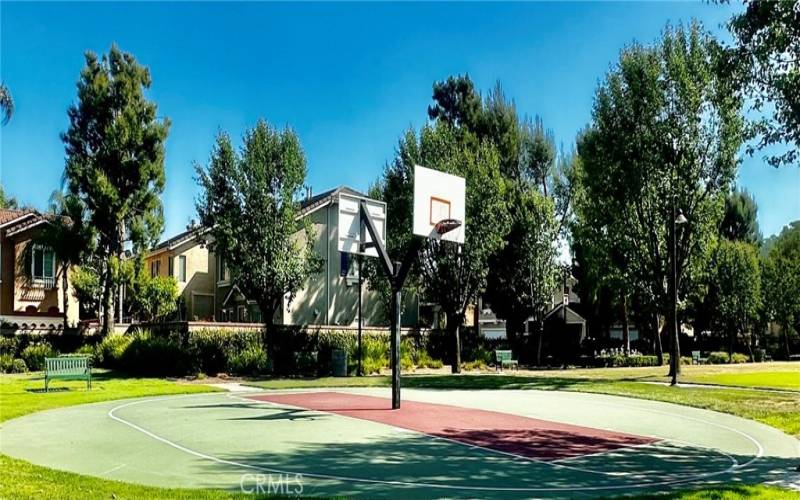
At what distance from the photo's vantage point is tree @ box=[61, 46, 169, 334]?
3091 cm

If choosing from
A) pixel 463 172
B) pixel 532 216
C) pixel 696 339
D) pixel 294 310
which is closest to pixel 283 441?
pixel 463 172

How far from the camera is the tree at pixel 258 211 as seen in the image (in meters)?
29.0

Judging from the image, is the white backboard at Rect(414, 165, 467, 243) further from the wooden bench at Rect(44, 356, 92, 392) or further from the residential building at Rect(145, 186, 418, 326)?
the residential building at Rect(145, 186, 418, 326)

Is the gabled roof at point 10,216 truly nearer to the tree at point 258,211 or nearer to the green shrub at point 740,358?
the tree at point 258,211

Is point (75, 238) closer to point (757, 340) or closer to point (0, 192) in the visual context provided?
point (0, 192)

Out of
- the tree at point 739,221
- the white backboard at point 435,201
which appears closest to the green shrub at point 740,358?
the tree at point 739,221

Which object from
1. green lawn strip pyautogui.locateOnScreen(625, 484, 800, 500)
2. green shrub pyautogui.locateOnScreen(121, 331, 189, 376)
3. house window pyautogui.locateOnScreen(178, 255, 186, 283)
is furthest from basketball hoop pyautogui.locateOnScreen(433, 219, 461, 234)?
house window pyautogui.locateOnScreen(178, 255, 186, 283)

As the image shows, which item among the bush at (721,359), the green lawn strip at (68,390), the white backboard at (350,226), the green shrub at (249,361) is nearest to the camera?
the green lawn strip at (68,390)

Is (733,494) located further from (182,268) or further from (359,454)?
(182,268)

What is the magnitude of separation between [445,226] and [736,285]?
4138cm

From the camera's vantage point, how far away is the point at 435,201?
641 inches

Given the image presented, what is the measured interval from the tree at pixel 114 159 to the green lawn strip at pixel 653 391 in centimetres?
1247

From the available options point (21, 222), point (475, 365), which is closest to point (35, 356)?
point (21, 222)

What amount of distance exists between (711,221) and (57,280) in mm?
35545
